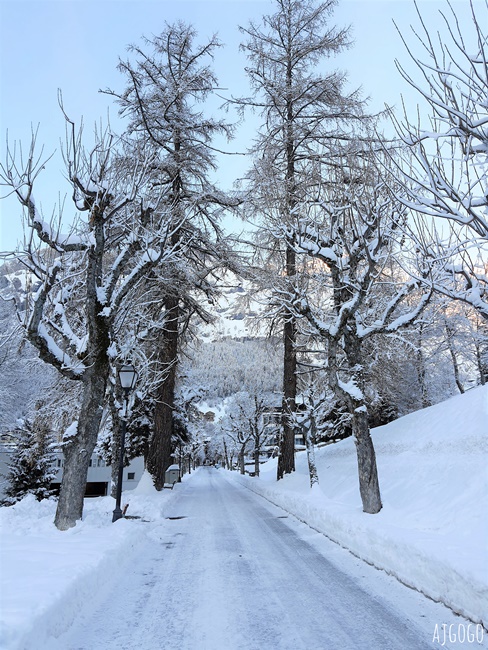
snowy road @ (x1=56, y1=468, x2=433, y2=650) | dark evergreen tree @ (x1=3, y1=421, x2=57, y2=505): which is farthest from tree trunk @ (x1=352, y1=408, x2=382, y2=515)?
dark evergreen tree @ (x1=3, y1=421, x2=57, y2=505)

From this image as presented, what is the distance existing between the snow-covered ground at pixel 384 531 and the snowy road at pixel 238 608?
0.35 m

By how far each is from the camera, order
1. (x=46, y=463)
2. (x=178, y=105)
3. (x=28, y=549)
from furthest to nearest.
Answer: (x=46, y=463), (x=178, y=105), (x=28, y=549)

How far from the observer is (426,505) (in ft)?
32.1

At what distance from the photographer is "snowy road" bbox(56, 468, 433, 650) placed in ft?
13.1

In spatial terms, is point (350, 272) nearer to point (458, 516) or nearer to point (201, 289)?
point (458, 516)

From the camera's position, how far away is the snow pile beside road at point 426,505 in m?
5.01

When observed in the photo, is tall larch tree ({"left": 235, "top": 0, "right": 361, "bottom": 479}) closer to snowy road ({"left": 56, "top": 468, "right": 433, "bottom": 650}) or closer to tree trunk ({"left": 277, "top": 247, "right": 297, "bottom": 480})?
tree trunk ({"left": 277, "top": 247, "right": 297, "bottom": 480})

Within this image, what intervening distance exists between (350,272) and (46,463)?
1560 cm

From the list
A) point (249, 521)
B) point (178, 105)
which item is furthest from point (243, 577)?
point (178, 105)

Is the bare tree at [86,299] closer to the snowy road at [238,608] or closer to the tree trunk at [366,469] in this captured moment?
the snowy road at [238,608]

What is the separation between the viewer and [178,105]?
17891 mm

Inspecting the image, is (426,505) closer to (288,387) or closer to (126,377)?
(126,377)

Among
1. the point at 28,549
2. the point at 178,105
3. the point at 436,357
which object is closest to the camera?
the point at 28,549

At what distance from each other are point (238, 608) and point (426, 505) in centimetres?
646
